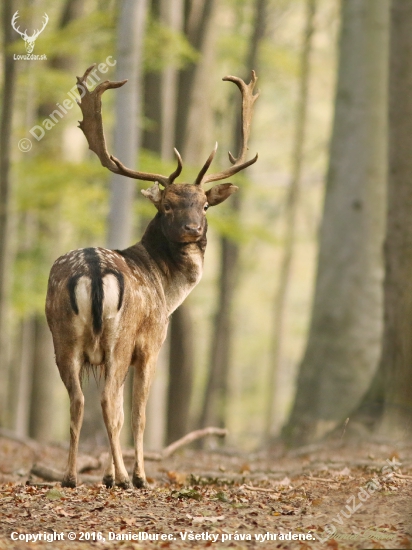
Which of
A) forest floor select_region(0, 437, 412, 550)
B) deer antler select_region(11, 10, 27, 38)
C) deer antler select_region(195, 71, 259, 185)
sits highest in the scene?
deer antler select_region(11, 10, 27, 38)

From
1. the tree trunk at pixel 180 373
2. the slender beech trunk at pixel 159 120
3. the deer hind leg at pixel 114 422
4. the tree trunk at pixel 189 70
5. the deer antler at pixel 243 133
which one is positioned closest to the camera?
the deer hind leg at pixel 114 422

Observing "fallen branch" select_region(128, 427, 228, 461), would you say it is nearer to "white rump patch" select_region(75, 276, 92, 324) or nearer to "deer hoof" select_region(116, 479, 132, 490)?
"deer hoof" select_region(116, 479, 132, 490)

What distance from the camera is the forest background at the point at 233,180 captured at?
11.3 m

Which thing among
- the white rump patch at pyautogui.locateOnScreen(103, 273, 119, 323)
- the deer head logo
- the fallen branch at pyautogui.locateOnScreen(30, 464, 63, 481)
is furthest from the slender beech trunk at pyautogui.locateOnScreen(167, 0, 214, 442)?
the white rump patch at pyautogui.locateOnScreen(103, 273, 119, 323)

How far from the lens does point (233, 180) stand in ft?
57.1

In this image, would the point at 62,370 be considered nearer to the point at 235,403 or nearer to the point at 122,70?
the point at 122,70

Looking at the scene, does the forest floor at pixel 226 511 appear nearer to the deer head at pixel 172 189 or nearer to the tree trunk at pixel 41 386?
the deer head at pixel 172 189

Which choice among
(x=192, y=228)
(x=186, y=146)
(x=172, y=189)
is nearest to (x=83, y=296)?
(x=192, y=228)

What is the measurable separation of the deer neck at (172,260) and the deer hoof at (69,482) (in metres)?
1.96

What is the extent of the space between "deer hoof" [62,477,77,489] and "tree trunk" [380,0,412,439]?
469 centimetres

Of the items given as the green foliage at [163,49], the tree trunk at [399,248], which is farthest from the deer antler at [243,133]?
the green foliage at [163,49]

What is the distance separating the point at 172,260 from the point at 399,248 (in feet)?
11.6

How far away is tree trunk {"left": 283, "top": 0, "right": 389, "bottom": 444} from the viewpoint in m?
14.1

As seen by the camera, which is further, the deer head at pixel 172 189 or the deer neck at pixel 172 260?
the deer neck at pixel 172 260
